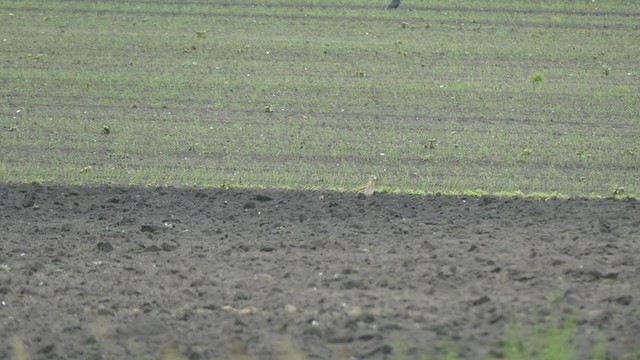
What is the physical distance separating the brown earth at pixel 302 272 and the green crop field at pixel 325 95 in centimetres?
108

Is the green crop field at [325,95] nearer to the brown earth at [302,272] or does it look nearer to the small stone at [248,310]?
the brown earth at [302,272]

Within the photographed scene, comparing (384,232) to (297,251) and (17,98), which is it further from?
(17,98)

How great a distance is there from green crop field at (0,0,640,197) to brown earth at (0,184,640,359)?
1.08 metres

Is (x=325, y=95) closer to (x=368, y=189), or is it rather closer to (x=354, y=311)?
(x=368, y=189)

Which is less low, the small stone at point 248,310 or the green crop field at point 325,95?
the small stone at point 248,310

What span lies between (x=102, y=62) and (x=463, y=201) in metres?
8.95

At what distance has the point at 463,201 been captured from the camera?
12.2m

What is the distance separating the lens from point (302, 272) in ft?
31.3

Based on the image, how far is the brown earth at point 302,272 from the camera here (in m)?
8.09

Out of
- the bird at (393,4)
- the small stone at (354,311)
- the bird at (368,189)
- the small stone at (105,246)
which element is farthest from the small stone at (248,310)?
the bird at (393,4)

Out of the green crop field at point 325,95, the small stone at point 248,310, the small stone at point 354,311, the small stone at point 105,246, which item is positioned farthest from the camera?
the green crop field at point 325,95

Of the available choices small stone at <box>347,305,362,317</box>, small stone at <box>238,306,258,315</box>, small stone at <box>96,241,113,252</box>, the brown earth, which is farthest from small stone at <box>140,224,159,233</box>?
small stone at <box>347,305,362,317</box>

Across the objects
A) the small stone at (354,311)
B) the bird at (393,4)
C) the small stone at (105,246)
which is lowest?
the bird at (393,4)

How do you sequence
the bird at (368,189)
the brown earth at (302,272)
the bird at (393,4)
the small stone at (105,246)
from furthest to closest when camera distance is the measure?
the bird at (393,4), the bird at (368,189), the small stone at (105,246), the brown earth at (302,272)
